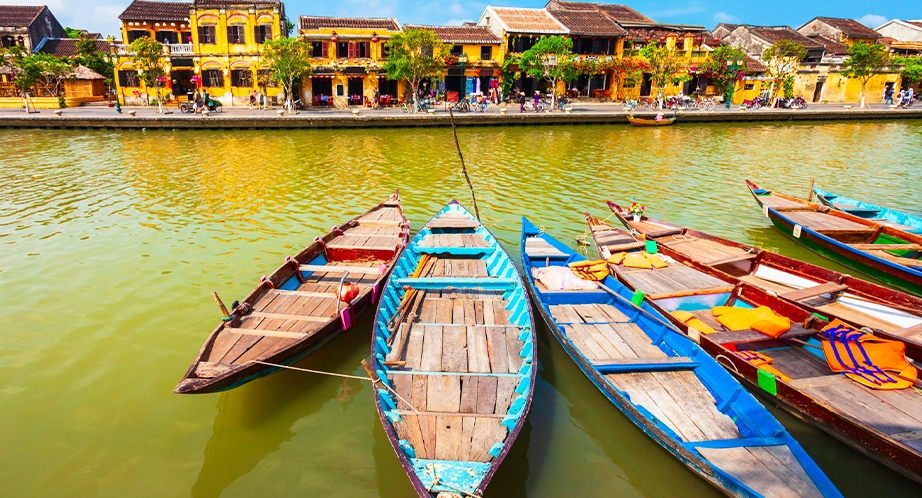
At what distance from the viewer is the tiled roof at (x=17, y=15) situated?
44.8 m

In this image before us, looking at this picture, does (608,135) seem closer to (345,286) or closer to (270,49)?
(270,49)

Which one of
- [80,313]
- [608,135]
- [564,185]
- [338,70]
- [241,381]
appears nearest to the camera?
[241,381]

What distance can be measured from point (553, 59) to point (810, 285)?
35.1 meters

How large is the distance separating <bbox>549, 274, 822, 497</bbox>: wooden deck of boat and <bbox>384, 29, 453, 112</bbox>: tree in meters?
31.2

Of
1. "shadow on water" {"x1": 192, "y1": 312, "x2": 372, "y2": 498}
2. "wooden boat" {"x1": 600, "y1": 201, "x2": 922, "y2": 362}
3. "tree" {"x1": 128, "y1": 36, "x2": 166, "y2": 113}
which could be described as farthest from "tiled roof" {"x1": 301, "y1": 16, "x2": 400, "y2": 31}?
"shadow on water" {"x1": 192, "y1": 312, "x2": 372, "y2": 498}

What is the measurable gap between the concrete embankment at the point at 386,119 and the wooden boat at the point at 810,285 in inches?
992

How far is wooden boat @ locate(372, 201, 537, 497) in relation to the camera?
15.3 ft

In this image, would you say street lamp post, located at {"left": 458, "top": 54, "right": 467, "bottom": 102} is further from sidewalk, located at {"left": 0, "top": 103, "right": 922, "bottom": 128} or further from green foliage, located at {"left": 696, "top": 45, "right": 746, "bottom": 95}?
green foliage, located at {"left": 696, "top": 45, "right": 746, "bottom": 95}

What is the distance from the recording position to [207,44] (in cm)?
3969

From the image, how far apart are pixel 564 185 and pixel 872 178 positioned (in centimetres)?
1314

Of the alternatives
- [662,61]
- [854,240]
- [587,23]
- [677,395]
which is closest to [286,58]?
[587,23]

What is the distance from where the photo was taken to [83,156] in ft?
77.4

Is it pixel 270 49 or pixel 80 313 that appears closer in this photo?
pixel 80 313

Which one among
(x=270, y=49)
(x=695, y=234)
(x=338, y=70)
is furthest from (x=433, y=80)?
(x=695, y=234)
